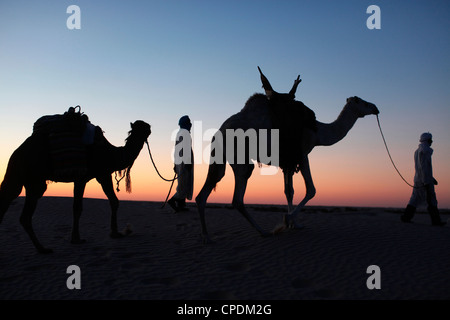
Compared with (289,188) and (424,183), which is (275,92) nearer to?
(289,188)

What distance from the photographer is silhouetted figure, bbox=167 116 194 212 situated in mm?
11664

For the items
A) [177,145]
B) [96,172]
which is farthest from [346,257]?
[177,145]

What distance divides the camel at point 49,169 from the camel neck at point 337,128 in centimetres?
384

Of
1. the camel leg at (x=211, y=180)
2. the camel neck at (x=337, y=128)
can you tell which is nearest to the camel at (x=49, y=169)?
the camel leg at (x=211, y=180)

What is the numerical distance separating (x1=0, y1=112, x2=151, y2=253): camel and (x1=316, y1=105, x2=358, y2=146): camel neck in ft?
12.6

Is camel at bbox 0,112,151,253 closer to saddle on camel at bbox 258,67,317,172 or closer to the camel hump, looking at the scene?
the camel hump

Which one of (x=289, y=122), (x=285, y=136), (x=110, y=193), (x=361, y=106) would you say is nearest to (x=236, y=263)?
(x=285, y=136)

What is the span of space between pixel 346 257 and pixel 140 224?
222 inches

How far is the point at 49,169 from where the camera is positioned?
278 inches

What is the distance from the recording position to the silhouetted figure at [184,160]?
1166cm

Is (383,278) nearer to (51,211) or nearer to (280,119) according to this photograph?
(280,119)

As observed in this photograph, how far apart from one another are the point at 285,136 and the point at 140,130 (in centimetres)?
313
